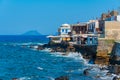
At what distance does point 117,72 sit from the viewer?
36438mm

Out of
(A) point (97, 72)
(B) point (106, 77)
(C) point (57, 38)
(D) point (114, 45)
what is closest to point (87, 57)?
(D) point (114, 45)

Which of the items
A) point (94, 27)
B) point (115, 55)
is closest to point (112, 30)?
point (115, 55)

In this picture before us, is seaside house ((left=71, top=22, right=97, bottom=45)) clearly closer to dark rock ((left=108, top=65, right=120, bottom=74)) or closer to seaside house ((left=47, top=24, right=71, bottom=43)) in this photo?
seaside house ((left=47, top=24, right=71, bottom=43))

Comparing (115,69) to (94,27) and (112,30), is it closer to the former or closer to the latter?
(112,30)

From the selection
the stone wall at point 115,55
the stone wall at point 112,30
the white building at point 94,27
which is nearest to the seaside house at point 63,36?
the white building at point 94,27

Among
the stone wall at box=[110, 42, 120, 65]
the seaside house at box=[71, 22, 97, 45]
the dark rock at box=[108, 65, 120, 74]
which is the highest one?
the seaside house at box=[71, 22, 97, 45]

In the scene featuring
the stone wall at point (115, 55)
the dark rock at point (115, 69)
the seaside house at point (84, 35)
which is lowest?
the dark rock at point (115, 69)

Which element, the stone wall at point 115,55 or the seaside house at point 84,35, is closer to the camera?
the stone wall at point 115,55

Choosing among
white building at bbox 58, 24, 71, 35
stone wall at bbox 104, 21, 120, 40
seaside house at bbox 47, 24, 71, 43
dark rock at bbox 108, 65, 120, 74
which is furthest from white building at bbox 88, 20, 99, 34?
dark rock at bbox 108, 65, 120, 74

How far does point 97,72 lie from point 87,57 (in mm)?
15423

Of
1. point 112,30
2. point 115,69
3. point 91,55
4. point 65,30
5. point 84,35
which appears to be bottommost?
point 115,69

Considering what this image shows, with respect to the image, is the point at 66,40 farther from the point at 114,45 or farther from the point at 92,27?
the point at 114,45

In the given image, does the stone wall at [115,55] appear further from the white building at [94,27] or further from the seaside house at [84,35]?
the white building at [94,27]

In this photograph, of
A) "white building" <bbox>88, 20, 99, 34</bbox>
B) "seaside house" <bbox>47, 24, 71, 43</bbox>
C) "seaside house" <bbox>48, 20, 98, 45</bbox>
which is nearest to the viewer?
"seaside house" <bbox>48, 20, 98, 45</bbox>
